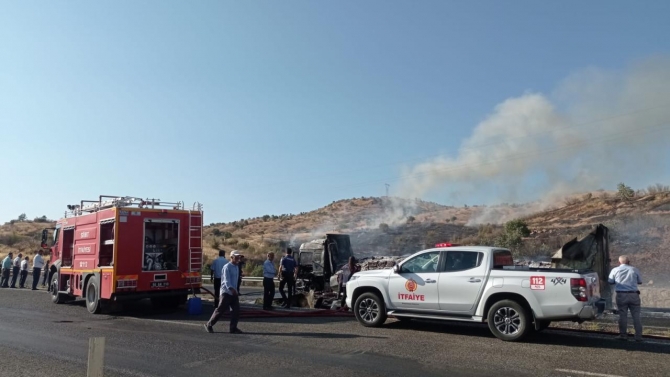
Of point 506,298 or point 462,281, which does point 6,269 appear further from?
point 506,298

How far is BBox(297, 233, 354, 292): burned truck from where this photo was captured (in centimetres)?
1733

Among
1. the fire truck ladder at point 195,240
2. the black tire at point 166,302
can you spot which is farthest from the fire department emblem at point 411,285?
the black tire at point 166,302

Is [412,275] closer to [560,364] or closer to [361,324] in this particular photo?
[361,324]

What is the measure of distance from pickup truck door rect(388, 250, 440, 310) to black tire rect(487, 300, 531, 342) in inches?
44.3

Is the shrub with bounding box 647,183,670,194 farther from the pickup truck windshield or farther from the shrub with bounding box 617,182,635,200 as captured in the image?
the pickup truck windshield

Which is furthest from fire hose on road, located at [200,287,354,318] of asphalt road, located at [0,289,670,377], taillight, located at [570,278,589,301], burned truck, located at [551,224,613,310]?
taillight, located at [570,278,589,301]

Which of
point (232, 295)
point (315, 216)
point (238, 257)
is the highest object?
point (315, 216)

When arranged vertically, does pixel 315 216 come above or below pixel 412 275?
above

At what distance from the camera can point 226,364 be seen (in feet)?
27.0

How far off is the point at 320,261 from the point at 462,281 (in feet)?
25.1

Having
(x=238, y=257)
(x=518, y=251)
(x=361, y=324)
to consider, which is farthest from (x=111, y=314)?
(x=518, y=251)

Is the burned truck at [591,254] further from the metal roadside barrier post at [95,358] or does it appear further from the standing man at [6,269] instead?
the standing man at [6,269]

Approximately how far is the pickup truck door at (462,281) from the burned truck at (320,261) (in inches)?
268

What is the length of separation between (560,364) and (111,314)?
36.7 feet
